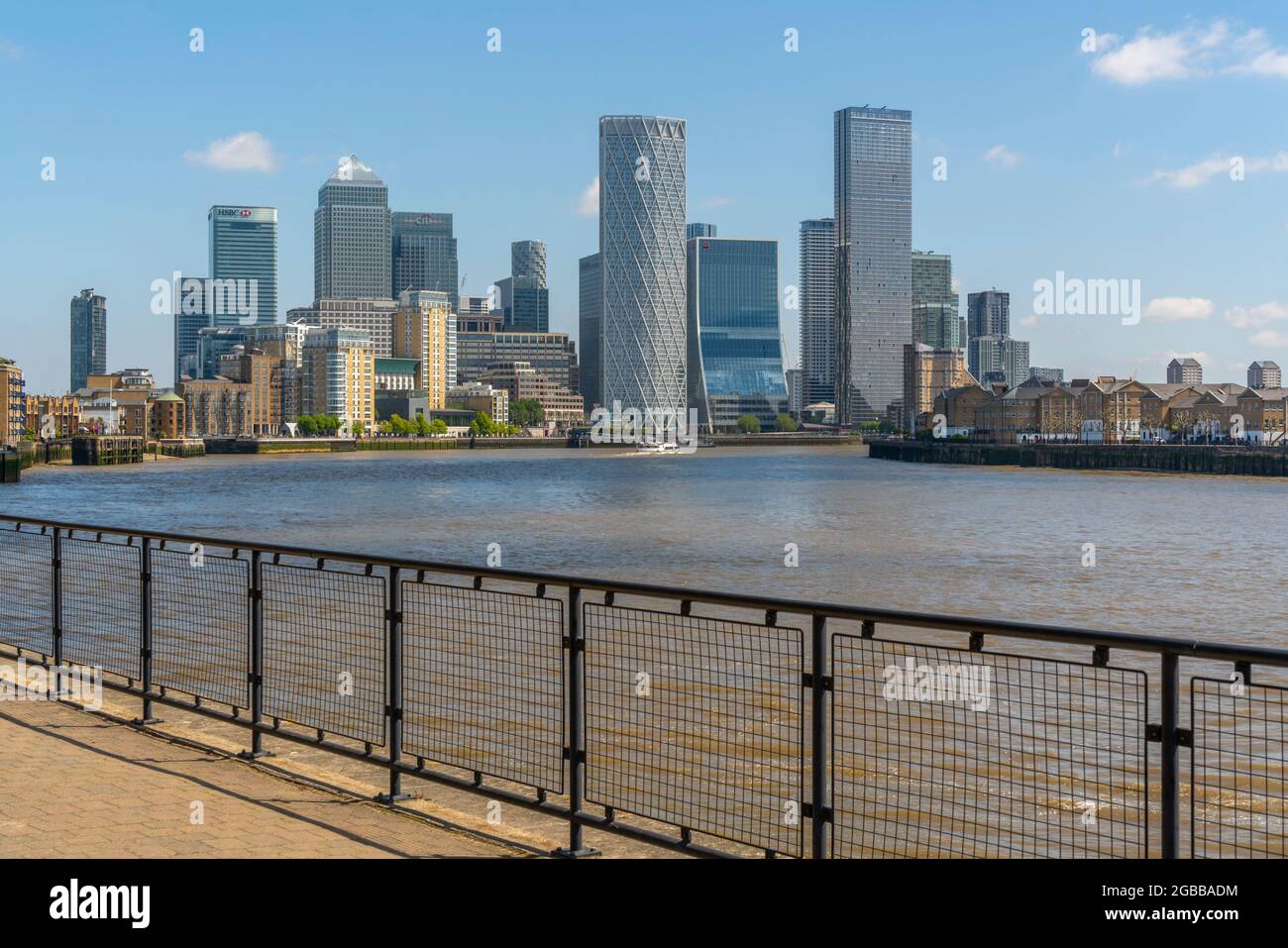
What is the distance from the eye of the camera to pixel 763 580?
3953cm

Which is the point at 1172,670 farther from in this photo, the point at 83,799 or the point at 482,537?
the point at 482,537

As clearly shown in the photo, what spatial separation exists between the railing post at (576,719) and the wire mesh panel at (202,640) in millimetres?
3587

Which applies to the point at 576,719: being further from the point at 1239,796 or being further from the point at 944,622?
the point at 1239,796

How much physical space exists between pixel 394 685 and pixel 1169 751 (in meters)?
5.23

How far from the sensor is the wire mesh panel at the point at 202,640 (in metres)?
12.8

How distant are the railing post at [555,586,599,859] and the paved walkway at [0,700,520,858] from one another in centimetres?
40

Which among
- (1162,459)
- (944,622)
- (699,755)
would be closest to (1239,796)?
(699,755)

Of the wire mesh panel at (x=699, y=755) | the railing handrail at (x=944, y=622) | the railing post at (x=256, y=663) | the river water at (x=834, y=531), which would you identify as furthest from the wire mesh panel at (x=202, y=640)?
the river water at (x=834, y=531)

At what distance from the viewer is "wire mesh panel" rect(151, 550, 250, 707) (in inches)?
504

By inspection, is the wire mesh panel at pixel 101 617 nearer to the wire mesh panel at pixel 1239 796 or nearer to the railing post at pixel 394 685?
the railing post at pixel 394 685

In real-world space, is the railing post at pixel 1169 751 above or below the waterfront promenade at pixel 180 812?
above
